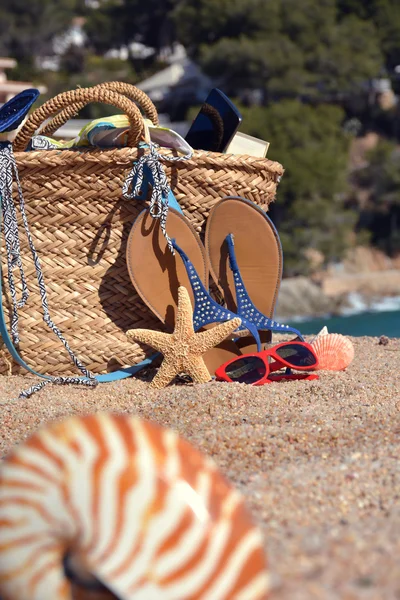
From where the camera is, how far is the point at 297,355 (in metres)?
2.50

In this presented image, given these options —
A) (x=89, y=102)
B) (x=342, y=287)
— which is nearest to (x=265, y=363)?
(x=89, y=102)

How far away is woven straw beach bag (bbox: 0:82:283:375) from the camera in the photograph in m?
2.62

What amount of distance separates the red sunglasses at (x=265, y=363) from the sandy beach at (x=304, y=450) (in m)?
0.08

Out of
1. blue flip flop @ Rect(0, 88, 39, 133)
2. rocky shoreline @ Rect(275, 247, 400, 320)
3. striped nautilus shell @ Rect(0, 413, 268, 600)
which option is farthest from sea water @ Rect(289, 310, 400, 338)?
striped nautilus shell @ Rect(0, 413, 268, 600)

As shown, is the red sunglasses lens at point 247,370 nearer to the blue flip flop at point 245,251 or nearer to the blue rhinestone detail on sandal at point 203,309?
the blue rhinestone detail on sandal at point 203,309

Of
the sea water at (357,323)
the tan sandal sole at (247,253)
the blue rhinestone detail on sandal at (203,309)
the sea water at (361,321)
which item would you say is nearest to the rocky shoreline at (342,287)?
the sea water at (361,321)

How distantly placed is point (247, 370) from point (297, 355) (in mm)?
188

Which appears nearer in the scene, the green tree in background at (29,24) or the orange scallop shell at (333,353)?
the orange scallop shell at (333,353)

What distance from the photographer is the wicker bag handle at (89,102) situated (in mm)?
2523

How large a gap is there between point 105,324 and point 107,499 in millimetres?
1718

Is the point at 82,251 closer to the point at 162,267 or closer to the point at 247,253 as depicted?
the point at 162,267

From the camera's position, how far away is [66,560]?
1.00 meters

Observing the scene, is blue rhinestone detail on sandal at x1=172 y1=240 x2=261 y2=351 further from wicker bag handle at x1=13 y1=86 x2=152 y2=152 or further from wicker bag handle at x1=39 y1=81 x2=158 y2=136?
wicker bag handle at x1=39 y1=81 x2=158 y2=136

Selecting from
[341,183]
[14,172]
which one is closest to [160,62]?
[341,183]
